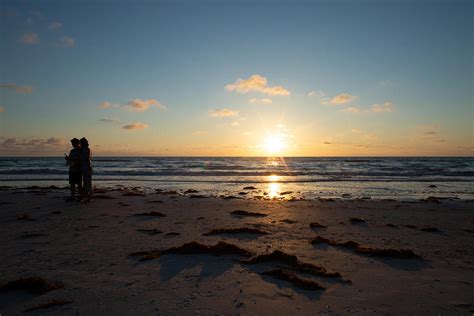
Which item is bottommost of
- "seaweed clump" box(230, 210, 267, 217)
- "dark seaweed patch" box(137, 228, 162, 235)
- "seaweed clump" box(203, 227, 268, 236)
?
"seaweed clump" box(230, 210, 267, 217)

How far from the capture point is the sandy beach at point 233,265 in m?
3.65

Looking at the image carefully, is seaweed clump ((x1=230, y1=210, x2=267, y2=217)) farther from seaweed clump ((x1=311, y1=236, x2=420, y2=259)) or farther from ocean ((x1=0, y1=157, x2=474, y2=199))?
ocean ((x1=0, y1=157, x2=474, y2=199))

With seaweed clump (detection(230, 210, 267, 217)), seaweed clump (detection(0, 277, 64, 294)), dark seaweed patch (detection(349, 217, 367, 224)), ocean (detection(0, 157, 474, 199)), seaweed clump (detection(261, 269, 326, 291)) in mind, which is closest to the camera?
seaweed clump (detection(0, 277, 64, 294))

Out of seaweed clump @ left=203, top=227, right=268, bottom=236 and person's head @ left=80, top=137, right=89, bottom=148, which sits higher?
person's head @ left=80, top=137, right=89, bottom=148

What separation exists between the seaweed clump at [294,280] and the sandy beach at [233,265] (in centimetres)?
2

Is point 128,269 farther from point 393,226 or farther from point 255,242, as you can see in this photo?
point 393,226

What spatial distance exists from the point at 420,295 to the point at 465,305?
0.47 meters

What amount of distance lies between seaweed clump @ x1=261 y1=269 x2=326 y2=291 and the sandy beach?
0.06ft

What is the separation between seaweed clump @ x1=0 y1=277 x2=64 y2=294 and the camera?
3896 millimetres

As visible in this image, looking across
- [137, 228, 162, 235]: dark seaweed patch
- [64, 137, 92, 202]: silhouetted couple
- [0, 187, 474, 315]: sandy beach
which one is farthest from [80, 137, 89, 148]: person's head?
[137, 228, 162, 235]: dark seaweed patch

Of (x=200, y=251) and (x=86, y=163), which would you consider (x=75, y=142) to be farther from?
(x=200, y=251)

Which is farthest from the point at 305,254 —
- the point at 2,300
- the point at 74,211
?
the point at 74,211

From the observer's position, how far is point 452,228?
8125mm

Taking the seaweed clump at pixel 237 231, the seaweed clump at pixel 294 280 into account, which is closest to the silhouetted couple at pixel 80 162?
the seaweed clump at pixel 237 231
